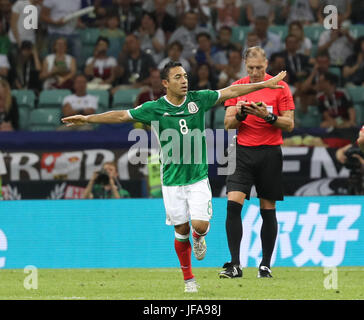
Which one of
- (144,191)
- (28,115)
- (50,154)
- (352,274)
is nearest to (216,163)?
(144,191)

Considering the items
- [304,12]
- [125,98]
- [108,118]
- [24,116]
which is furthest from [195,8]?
[108,118]

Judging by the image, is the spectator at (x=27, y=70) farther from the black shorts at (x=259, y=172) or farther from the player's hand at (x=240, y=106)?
the player's hand at (x=240, y=106)

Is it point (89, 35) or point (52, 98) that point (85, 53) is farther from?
point (52, 98)

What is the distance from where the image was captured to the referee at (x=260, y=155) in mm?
9781

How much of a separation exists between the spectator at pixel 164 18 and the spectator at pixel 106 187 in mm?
5263

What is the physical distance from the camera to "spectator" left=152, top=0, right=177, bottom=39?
17.7m

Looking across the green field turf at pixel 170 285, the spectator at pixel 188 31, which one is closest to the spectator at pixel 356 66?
the spectator at pixel 188 31

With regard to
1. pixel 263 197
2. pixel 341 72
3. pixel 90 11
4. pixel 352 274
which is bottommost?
pixel 352 274

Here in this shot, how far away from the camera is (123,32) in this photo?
17891 millimetres

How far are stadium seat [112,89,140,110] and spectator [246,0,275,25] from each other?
128 inches

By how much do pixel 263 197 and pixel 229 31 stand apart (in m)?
7.78

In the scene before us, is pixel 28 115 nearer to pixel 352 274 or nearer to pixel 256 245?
pixel 256 245

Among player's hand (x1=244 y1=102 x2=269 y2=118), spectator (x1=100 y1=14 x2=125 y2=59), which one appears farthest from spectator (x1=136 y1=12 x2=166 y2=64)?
player's hand (x1=244 y1=102 x2=269 y2=118)

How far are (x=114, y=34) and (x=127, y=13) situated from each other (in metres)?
0.61
